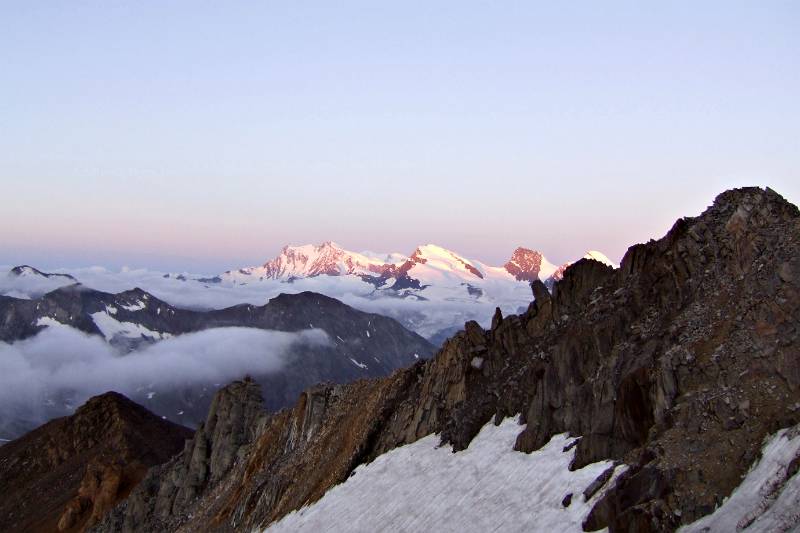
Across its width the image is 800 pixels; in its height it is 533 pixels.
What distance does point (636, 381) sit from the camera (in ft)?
112

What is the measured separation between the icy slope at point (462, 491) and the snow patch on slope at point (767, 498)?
531cm

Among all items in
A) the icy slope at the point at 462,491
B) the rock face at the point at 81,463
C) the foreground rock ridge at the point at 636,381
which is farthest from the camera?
the rock face at the point at 81,463

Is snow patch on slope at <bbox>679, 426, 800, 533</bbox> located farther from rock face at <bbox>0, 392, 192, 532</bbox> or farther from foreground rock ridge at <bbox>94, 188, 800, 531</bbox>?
rock face at <bbox>0, 392, 192, 532</bbox>

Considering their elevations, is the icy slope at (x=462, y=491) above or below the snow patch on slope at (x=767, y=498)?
below

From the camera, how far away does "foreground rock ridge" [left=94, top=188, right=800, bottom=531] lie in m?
28.1

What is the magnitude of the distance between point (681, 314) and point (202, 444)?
65.9 m

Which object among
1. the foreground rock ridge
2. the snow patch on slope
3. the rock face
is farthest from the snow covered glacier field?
the rock face

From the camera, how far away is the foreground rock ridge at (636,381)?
2807cm

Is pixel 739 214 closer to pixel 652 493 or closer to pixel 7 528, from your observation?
pixel 652 493

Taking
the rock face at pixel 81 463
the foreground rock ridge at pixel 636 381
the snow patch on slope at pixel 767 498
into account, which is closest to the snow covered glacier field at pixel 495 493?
the snow patch on slope at pixel 767 498

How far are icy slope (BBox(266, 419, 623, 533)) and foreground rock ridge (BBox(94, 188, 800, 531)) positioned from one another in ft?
3.69

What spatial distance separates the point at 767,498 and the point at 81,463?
139m

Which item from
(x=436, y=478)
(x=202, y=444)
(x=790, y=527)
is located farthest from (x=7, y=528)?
(x=790, y=527)

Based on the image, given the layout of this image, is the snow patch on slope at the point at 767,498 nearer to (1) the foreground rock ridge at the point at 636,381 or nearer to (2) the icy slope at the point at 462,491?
(1) the foreground rock ridge at the point at 636,381
